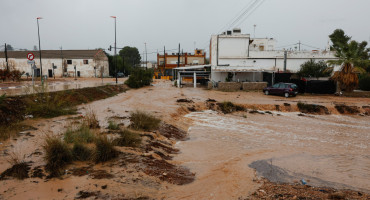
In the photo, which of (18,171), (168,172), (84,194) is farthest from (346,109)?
(18,171)

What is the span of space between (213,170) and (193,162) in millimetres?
942

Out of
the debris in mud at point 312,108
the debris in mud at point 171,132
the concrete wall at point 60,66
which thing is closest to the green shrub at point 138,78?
the debris in mud at point 312,108

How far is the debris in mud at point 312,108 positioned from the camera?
20.2 meters

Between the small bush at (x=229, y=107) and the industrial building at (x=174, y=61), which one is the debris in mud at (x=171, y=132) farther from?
the industrial building at (x=174, y=61)

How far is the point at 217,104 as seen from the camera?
21.1 m

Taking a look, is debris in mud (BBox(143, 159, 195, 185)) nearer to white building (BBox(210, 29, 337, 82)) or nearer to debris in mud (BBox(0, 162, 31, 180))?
debris in mud (BBox(0, 162, 31, 180))

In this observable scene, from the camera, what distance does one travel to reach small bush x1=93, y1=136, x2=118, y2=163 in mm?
6922

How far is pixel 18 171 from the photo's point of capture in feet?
19.8

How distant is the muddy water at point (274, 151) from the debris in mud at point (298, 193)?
0.48 meters

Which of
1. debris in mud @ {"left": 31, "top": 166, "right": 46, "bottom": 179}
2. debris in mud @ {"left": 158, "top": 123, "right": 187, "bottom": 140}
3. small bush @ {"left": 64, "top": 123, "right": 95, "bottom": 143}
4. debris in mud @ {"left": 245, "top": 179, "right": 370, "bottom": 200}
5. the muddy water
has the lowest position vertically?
the muddy water

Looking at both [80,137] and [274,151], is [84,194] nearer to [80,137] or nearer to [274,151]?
[80,137]

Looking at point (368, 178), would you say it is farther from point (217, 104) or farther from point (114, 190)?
point (217, 104)

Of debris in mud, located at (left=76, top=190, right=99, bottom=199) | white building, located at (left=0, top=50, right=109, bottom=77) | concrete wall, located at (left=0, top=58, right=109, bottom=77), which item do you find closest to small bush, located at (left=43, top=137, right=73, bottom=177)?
debris in mud, located at (left=76, top=190, right=99, bottom=199)

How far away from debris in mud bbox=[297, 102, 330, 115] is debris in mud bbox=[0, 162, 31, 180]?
2012 centimetres
